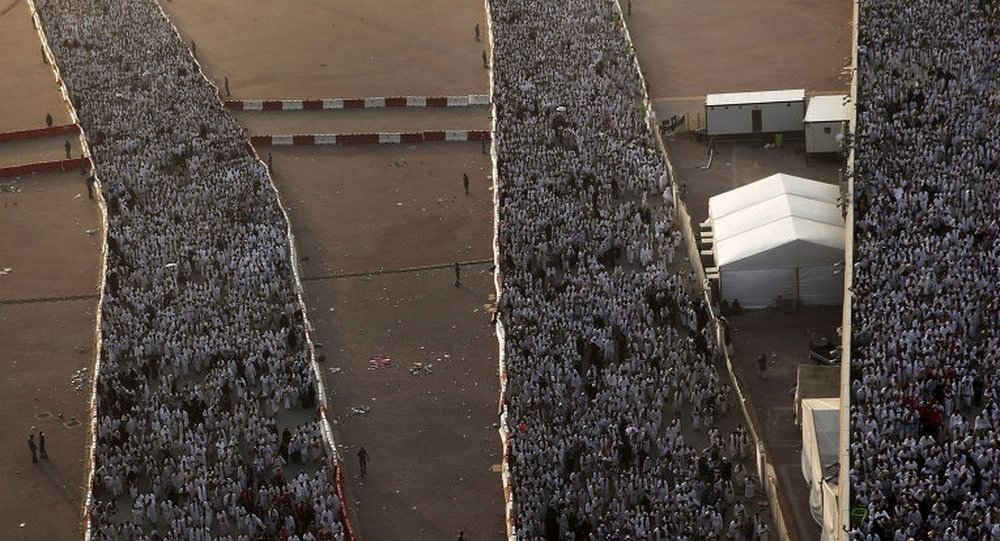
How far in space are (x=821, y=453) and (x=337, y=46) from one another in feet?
152

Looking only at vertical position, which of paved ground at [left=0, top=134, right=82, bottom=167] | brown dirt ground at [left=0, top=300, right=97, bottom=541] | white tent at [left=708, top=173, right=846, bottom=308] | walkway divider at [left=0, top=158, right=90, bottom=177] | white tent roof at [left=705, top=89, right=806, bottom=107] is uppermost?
white tent roof at [left=705, top=89, right=806, bottom=107]

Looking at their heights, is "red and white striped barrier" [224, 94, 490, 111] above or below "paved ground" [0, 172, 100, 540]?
above

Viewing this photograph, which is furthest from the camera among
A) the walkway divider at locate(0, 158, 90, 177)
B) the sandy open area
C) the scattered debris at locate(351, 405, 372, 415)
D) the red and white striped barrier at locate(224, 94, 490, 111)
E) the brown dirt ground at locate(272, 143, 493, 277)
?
the red and white striped barrier at locate(224, 94, 490, 111)

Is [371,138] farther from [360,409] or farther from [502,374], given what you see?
[502,374]

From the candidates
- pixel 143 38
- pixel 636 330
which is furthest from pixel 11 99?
pixel 636 330

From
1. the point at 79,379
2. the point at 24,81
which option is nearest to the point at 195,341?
the point at 79,379

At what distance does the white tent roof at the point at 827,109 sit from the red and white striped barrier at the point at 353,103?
14341mm

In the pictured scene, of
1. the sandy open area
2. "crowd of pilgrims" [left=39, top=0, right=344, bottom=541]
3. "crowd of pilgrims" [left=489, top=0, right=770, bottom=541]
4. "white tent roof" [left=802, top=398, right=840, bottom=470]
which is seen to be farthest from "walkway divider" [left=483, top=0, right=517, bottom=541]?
"white tent roof" [left=802, top=398, right=840, bottom=470]

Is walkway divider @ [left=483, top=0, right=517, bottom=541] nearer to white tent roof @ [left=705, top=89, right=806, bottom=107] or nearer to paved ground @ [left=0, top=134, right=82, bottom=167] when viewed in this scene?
white tent roof @ [left=705, top=89, right=806, bottom=107]

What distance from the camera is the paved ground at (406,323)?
152ft

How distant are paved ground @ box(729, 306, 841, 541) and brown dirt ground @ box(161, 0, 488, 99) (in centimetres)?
2696

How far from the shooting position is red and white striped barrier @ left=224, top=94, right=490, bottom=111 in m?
76.3

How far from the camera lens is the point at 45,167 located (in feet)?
235

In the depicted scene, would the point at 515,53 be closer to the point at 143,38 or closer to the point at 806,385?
the point at 143,38
